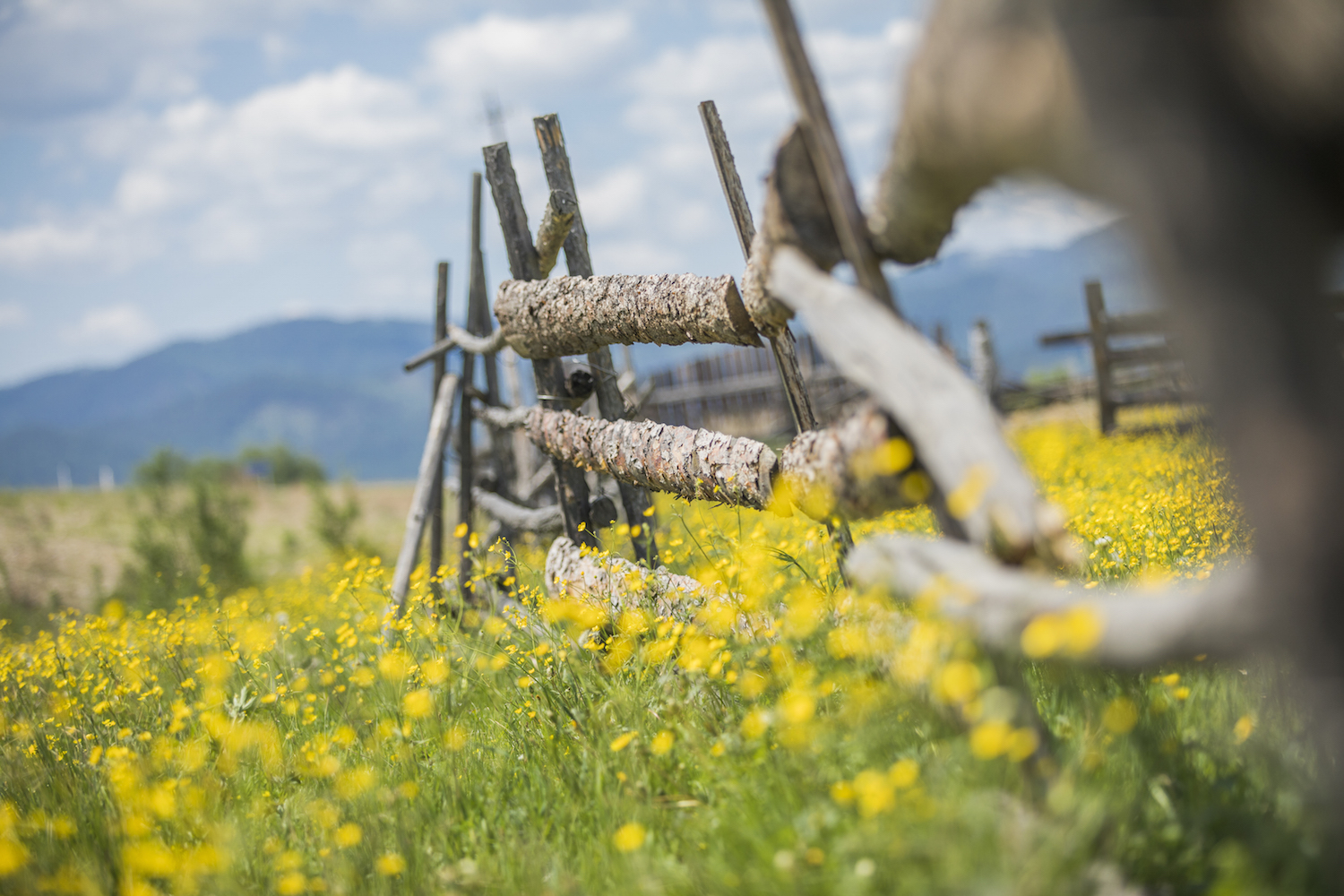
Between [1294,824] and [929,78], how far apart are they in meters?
1.50

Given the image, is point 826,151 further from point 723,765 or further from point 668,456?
point 668,456

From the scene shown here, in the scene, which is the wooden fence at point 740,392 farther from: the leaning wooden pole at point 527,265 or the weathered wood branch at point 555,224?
the weathered wood branch at point 555,224

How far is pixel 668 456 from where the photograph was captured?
315 cm

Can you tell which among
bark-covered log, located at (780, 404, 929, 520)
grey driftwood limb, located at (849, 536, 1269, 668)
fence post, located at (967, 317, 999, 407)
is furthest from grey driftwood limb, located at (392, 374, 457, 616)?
fence post, located at (967, 317, 999, 407)

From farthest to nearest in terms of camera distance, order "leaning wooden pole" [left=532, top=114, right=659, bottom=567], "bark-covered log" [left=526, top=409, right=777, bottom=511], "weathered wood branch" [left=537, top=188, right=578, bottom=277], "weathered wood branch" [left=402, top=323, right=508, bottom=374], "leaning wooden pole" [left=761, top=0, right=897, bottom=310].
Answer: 1. "weathered wood branch" [left=402, top=323, right=508, bottom=374]
2. "leaning wooden pole" [left=532, top=114, right=659, bottom=567]
3. "weathered wood branch" [left=537, top=188, right=578, bottom=277]
4. "bark-covered log" [left=526, top=409, right=777, bottom=511]
5. "leaning wooden pole" [left=761, top=0, right=897, bottom=310]

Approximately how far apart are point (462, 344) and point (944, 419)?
4687mm

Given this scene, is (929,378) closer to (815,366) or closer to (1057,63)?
(1057,63)

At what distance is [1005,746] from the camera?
47.1 inches

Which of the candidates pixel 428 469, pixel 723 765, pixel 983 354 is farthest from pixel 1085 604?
pixel 983 354

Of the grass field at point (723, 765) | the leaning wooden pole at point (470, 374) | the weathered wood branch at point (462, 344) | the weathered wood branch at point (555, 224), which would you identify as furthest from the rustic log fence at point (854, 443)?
the leaning wooden pole at point (470, 374)

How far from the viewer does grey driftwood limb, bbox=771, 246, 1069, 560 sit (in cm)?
135

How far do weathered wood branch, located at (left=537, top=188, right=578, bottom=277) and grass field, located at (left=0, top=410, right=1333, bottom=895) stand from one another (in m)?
1.85

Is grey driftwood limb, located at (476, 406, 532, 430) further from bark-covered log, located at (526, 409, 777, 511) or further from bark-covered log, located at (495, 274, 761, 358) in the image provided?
bark-covered log, located at (495, 274, 761, 358)

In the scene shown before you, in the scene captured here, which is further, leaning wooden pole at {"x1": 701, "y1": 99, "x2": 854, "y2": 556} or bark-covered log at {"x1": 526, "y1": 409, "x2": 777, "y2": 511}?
leaning wooden pole at {"x1": 701, "y1": 99, "x2": 854, "y2": 556}
